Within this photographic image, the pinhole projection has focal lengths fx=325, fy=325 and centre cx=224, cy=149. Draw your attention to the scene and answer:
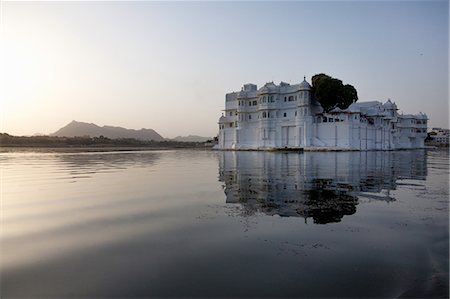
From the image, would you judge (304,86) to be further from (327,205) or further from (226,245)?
(226,245)

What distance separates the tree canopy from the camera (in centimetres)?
5862

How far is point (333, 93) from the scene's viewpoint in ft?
193

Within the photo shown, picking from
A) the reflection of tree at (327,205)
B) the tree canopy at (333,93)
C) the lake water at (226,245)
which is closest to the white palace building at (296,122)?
the tree canopy at (333,93)

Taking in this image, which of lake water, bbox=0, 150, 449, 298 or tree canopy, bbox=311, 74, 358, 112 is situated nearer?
lake water, bbox=0, 150, 449, 298

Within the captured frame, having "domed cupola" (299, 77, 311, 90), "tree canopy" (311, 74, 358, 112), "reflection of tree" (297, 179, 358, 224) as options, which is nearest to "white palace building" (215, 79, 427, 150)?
"domed cupola" (299, 77, 311, 90)

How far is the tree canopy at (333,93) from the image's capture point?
2308 inches

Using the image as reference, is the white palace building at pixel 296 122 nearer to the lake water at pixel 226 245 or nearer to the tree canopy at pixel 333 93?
the tree canopy at pixel 333 93

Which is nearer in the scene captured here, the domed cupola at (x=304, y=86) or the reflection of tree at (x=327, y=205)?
the reflection of tree at (x=327, y=205)

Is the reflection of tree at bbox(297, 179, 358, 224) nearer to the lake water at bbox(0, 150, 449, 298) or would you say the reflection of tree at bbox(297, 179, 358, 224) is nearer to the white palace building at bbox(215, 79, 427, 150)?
the lake water at bbox(0, 150, 449, 298)

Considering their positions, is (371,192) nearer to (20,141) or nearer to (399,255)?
(399,255)

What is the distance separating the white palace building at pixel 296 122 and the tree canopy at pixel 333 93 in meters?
1.65

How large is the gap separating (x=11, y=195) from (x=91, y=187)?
2.99m

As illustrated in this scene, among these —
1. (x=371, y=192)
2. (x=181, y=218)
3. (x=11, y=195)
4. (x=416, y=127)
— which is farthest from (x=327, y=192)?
(x=416, y=127)

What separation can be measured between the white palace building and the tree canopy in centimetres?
165
